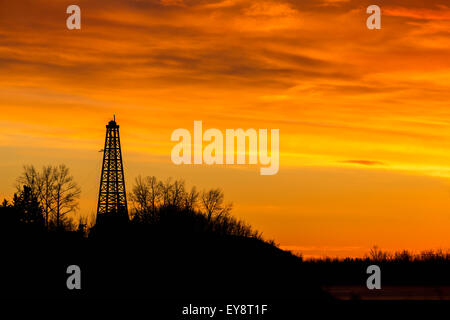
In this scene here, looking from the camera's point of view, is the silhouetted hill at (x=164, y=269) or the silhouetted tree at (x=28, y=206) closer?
the silhouetted hill at (x=164, y=269)

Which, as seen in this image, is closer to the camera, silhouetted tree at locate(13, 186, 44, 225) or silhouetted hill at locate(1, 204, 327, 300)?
silhouetted hill at locate(1, 204, 327, 300)

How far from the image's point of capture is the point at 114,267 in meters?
45.4

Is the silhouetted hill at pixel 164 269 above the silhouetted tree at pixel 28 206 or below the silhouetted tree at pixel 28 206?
below

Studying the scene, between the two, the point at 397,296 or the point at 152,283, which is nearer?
the point at 152,283

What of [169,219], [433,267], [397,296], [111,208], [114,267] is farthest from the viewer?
[111,208]

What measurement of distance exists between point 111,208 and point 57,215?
9.57 metres

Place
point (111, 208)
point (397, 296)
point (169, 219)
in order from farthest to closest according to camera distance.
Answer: point (111, 208) → point (169, 219) → point (397, 296)

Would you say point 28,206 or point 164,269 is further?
point 28,206

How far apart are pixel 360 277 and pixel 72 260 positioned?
50540 millimetres

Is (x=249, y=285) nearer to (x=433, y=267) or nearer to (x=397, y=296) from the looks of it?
(x=397, y=296)

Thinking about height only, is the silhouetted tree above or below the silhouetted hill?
above
